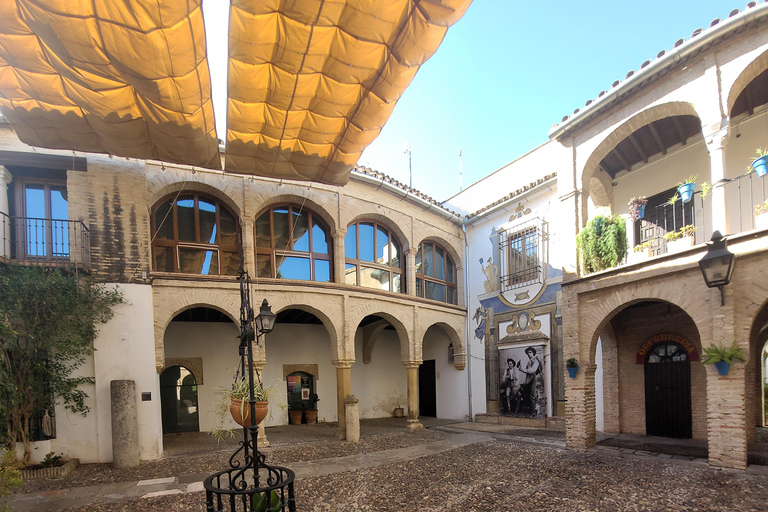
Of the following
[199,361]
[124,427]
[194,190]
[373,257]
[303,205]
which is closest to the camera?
[124,427]

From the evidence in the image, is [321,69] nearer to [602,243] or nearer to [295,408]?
[602,243]

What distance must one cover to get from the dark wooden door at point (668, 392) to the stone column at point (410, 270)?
6.57m

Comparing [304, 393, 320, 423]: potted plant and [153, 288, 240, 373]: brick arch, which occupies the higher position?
[153, 288, 240, 373]: brick arch

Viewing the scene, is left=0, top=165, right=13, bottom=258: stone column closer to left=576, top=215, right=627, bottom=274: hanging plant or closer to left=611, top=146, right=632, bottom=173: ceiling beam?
left=576, top=215, right=627, bottom=274: hanging plant

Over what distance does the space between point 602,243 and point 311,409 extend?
411 inches

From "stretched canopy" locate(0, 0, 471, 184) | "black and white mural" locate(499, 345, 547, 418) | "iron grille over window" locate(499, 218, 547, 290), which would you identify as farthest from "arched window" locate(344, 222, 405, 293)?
"stretched canopy" locate(0, 0, 471, 184)

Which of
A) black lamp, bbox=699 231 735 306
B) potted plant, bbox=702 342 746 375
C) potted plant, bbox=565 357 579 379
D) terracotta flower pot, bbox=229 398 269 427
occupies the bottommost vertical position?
potted plant, bbox=565 357 579 379

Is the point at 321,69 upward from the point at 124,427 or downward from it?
upward

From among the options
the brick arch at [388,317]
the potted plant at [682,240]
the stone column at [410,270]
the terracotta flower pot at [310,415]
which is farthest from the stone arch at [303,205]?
the potted plant at [682,240]

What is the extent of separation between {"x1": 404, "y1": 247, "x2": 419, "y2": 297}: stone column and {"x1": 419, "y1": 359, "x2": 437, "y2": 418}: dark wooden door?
14.2 feet

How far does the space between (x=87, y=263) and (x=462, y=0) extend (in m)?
8.47

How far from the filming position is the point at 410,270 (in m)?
13.9

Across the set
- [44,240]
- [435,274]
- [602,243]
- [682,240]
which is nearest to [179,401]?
[44,240]

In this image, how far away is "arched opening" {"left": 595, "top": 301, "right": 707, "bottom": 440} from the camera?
947cm
